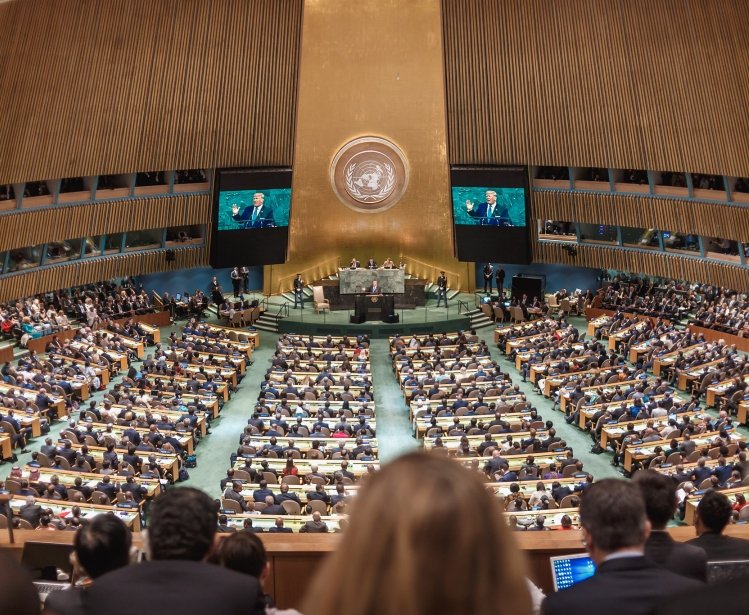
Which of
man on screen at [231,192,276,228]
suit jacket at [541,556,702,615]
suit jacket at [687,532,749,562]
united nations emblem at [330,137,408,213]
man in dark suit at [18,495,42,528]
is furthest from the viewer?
united nations emblem at [330,137,408,213]

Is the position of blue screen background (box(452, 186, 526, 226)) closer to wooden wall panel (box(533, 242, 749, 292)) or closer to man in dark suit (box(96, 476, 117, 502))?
wooden wall panel (box(533, 242, 749, 292))

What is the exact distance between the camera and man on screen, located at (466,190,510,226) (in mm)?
26156

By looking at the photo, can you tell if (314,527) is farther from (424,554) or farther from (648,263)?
(648,263)

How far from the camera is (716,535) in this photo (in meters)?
4.16

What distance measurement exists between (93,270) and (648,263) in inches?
590

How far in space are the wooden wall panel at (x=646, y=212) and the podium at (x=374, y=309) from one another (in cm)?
478

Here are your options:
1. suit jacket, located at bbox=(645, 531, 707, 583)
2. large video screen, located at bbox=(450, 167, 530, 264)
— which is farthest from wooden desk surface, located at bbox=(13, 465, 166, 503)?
large video screen, located at bbox=(450, 167, 530, 264)

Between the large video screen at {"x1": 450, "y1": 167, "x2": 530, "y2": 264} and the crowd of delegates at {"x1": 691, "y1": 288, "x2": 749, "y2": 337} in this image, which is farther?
the large video screen at {"x1": 450, "y1": 167, "x2": 530, "y2": 264}

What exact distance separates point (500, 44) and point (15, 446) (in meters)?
15.8

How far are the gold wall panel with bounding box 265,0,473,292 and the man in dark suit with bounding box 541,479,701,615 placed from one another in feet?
84.0

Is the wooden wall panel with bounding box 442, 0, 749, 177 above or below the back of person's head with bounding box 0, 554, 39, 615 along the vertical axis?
above

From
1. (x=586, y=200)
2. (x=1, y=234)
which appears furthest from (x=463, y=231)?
(x=1, y=234)

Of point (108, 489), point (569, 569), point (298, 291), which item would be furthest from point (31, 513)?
point (298, 291)

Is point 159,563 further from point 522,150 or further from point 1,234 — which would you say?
point 522,150
